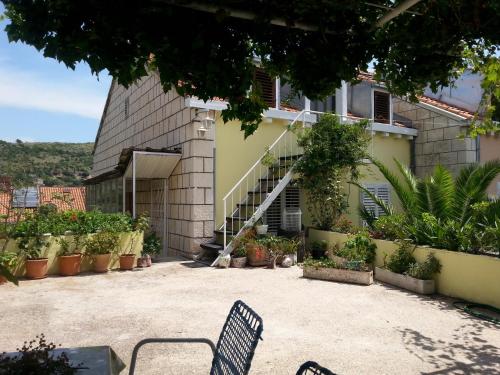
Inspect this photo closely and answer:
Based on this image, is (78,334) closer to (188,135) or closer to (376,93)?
(188,135)

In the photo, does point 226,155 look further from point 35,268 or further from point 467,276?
point 467,276

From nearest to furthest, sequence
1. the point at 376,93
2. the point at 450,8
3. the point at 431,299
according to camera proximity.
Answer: the point at 450,8, the point at 431,299, the point at 376,93

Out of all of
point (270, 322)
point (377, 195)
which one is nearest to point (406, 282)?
point (270, 322)

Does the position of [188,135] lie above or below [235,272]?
above

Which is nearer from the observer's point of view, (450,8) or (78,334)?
(450,8)

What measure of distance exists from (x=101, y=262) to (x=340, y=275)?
5.19m

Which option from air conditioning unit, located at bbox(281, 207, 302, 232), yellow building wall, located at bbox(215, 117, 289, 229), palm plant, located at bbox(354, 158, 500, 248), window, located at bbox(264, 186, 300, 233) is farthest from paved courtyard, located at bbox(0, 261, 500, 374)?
window, located at bbox(264, 186, 300, 233)

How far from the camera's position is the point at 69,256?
8.93 metres

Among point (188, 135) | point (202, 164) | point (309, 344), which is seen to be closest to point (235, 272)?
point (202, 164)

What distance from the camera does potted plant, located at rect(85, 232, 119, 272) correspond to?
9273 millimetres

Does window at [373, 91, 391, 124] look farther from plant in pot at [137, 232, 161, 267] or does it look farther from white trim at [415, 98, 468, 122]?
plant in pot at [137, 232, 161, 267]

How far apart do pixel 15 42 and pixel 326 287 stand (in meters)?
6.68

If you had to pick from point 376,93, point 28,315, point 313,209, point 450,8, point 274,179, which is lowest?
point 28,315

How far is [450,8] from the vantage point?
3195mm
